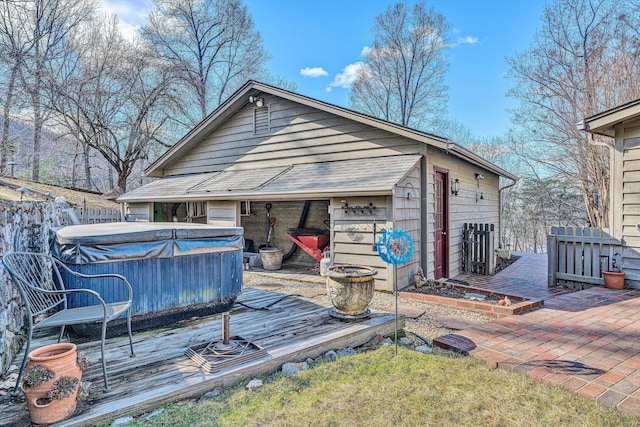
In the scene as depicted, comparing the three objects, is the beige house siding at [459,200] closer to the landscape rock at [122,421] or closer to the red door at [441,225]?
the red door at [441,225]

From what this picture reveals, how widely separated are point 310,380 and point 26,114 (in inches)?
666

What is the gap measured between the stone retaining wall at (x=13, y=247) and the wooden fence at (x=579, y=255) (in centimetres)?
805

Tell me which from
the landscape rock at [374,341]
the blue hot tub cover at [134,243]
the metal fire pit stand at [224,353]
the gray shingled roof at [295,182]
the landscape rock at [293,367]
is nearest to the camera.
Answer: the metal fire pit stand at [224,353]

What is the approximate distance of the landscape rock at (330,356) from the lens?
328cm

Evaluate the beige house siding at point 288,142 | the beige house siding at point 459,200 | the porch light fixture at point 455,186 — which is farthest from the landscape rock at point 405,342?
the porch light fixture at point 455,186

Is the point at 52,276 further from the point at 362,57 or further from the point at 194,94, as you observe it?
the point at 362,57

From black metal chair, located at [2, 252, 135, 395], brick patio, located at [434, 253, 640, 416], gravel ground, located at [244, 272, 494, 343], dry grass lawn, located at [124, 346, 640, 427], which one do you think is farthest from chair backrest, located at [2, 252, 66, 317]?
brick patio, located at [434, 253, 640, 416]

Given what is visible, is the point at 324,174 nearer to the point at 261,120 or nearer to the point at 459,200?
the point at 261,120

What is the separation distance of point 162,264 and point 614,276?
717 centimetres

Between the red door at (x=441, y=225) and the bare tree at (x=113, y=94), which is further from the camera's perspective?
the bare tree at (x=113, y=94)

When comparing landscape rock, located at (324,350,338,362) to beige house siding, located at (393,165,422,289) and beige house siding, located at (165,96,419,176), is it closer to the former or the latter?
beige house siding, located at (393,165,422,289)

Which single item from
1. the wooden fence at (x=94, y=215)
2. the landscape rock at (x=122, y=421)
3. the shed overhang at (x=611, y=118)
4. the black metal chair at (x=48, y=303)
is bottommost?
the landscape rock at (x=122, y=421)

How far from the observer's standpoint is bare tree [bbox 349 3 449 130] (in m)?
17.6

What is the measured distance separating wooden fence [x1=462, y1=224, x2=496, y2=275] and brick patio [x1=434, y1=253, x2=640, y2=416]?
2.77 m
